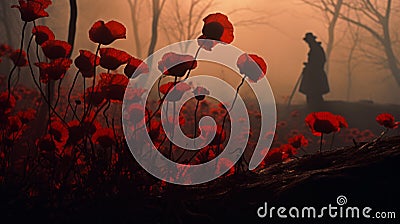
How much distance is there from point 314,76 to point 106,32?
61.9 ft

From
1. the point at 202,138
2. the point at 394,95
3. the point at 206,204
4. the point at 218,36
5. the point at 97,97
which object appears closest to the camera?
the point at 206,204

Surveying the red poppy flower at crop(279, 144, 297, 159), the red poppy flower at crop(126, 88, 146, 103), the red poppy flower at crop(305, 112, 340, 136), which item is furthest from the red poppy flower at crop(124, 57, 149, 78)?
the red poppy flower at crop(279, 144, 297, 159)

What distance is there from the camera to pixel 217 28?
1.98m

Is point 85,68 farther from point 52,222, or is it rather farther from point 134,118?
point 52,222

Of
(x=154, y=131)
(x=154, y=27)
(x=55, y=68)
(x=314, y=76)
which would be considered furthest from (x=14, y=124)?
(x=314, y=76)

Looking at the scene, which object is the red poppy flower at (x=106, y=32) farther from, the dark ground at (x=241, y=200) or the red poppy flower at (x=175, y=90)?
the dark ground at (x=241, y=200)

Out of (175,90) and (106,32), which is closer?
(106,32)

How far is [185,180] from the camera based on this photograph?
80.6 inches

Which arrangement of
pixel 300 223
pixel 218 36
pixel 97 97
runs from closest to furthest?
pixel 300 223
pixel 218 36
pixel 97 97

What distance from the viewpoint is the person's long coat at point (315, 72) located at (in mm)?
19562

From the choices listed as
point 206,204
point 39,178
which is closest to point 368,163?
point 206,204

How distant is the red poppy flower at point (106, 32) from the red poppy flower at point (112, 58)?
0.06 m

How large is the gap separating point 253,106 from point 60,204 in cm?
2097

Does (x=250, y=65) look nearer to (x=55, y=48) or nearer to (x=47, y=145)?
(x=55, y=48)
